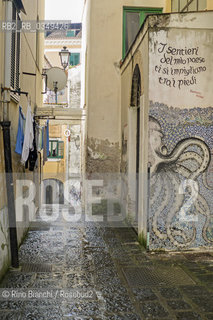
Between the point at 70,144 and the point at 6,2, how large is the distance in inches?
868

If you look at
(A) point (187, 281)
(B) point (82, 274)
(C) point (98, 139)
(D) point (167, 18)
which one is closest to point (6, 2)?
(D) point (167, 18)

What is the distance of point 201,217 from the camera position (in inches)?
260

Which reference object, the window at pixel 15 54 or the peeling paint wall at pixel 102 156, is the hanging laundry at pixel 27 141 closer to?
the window at pixel 15 54

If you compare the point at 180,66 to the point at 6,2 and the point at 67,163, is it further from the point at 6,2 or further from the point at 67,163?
the point at 67,163

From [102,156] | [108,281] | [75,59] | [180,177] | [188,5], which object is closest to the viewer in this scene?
[108,281]

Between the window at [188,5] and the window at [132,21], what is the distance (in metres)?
1.30

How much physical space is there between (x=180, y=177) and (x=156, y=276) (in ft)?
6.51

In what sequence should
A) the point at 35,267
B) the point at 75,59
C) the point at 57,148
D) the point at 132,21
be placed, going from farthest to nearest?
the point at 75,59
the point at 57,148
the point at 132,21
the point at 35,267

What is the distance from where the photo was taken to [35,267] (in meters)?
5.54

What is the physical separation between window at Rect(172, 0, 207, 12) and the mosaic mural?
95.9 inches

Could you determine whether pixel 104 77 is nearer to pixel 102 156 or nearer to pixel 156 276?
pixel 102 156

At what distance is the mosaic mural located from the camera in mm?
6539

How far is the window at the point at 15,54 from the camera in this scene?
20.6ft

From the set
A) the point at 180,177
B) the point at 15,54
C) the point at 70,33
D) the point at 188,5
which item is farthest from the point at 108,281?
the point at 70,33
